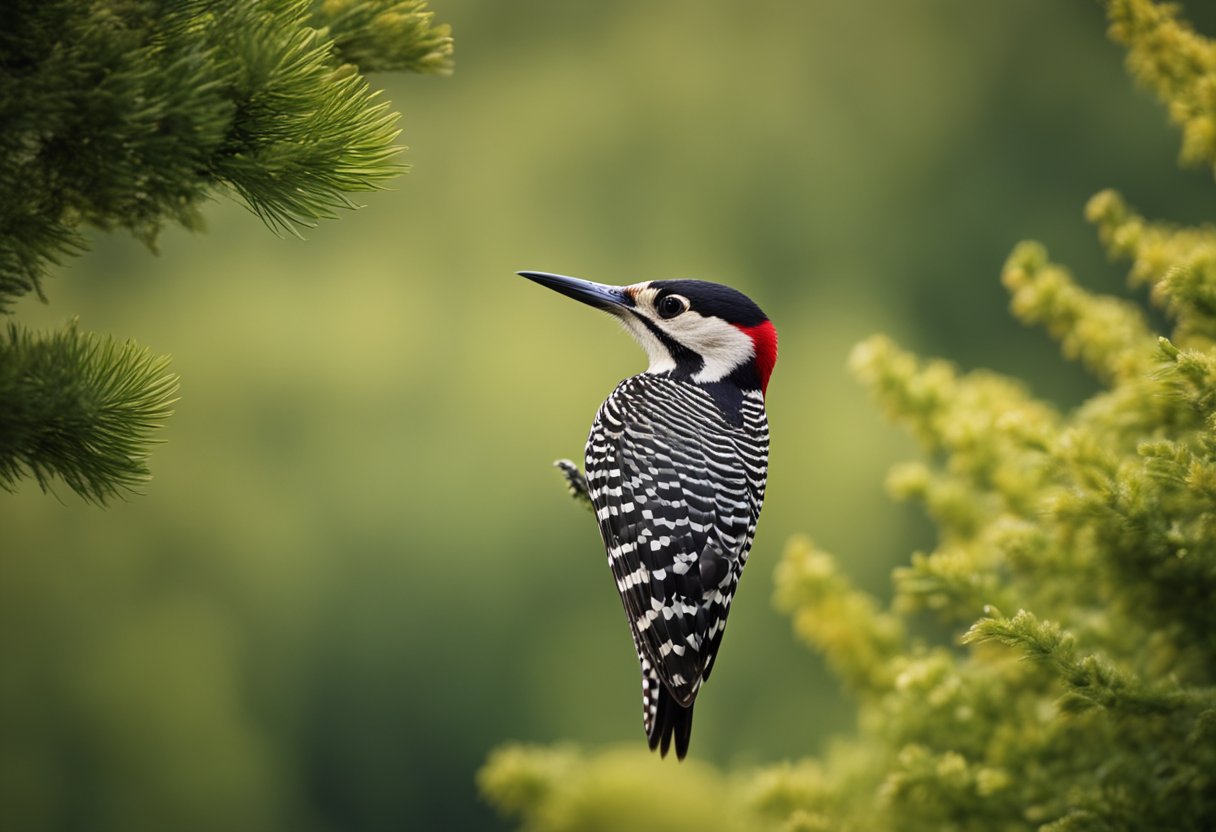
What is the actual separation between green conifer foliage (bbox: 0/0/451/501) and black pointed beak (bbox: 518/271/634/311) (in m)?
0.40

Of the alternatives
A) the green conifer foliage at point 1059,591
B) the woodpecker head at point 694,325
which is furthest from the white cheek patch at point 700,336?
the green conifer foliage at point 1059,591

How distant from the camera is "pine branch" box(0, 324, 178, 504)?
1270mm

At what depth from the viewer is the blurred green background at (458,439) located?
825 centimetres

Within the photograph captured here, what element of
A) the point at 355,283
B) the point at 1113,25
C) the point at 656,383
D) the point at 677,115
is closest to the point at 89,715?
the point at 355,283

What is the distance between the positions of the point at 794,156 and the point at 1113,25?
26.5 ft

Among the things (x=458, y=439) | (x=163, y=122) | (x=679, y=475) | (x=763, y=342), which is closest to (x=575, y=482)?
(x=679, y=475)

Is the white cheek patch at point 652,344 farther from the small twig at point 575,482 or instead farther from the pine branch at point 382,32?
the pine branch at point 382,32

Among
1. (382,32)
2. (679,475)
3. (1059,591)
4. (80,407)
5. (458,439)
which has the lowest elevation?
(80,407)

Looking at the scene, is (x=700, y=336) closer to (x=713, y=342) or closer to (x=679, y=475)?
(x=713, y=342)

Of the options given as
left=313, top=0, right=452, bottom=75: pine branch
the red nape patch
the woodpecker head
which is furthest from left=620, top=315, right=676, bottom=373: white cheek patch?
left=313, top=0, right=452, bottom=75: pine branch

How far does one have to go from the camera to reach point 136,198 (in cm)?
131

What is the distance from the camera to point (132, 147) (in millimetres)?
1217

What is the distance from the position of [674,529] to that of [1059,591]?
104 cm

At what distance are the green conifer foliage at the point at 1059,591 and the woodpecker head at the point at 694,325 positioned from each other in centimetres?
46
